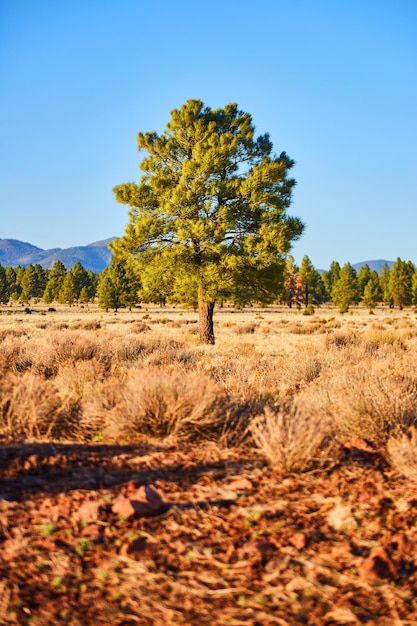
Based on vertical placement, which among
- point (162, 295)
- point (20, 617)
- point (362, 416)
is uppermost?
point (162, 295)

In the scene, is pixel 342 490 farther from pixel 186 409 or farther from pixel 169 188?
pixel 169 188

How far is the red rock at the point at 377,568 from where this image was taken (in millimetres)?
2807

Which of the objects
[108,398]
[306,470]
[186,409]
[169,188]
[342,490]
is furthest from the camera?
[169,188]

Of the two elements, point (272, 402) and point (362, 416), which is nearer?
point (362, 416)

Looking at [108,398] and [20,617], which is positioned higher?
[108,398]

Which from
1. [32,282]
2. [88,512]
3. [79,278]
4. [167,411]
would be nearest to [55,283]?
[79,278]

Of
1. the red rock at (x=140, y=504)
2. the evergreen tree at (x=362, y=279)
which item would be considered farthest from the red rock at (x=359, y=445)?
the evergreen tree at (x=362, y=279)

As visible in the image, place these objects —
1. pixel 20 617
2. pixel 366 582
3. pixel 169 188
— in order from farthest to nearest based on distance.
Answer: pixel 169 188
pixel 366 582
pixel 20 617

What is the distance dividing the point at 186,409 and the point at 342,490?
1.99m

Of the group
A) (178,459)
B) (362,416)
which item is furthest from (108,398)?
(362,416)

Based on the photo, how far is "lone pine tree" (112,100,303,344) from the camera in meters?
17.1

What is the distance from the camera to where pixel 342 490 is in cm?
393

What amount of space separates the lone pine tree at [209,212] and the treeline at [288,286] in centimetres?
4286

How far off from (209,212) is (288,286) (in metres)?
69.5
